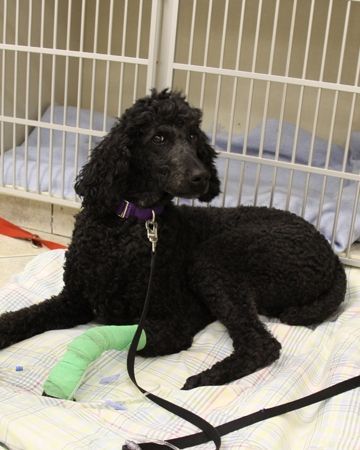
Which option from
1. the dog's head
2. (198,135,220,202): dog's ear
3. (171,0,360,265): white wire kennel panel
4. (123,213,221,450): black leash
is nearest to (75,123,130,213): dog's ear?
the dog's head

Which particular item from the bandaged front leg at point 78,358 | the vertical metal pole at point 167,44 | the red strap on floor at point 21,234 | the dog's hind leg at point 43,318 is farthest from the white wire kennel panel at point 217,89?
the bandaged front leg at point 78,358

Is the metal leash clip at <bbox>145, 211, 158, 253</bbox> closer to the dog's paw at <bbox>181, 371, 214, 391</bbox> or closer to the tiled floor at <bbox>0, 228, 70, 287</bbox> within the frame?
the dog's paw at <bbox>181, 371, 214, 391</bbox>

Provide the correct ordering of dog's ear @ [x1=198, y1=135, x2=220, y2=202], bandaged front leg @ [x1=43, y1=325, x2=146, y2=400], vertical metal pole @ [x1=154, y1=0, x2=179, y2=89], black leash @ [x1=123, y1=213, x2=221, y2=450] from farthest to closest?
vertical metal pole @ [x1=154, y1=0, x2=179, y2=89] < dog's ear @ [x1=198, y1=135, x2=220, y2=202] < bandaged front leg @ [x1=43, y1=325, x2=146, y2=400] < black leash @ [x1=123, y1=213, x2=221, y2=450]

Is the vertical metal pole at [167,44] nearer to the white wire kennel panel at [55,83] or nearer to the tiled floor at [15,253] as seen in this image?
the white wire kennel panel at [55,83]

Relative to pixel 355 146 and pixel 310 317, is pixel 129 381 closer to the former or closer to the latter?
pixel 310 317

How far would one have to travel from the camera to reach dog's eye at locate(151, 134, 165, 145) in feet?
4.16

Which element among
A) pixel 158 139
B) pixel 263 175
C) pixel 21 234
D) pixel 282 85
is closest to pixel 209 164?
pixel 158 139

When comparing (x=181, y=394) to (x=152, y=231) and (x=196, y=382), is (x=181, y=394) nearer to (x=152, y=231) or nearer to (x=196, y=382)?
(x=196, y=382)

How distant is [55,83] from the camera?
2439 mm

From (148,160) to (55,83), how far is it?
→ 53.2 inches

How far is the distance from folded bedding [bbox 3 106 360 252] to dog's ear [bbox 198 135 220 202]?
1.24 feet

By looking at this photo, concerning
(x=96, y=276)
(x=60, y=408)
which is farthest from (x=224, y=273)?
(x=60, y=408)

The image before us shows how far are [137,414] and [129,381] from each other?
0.16 meters

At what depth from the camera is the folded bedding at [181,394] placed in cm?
89
